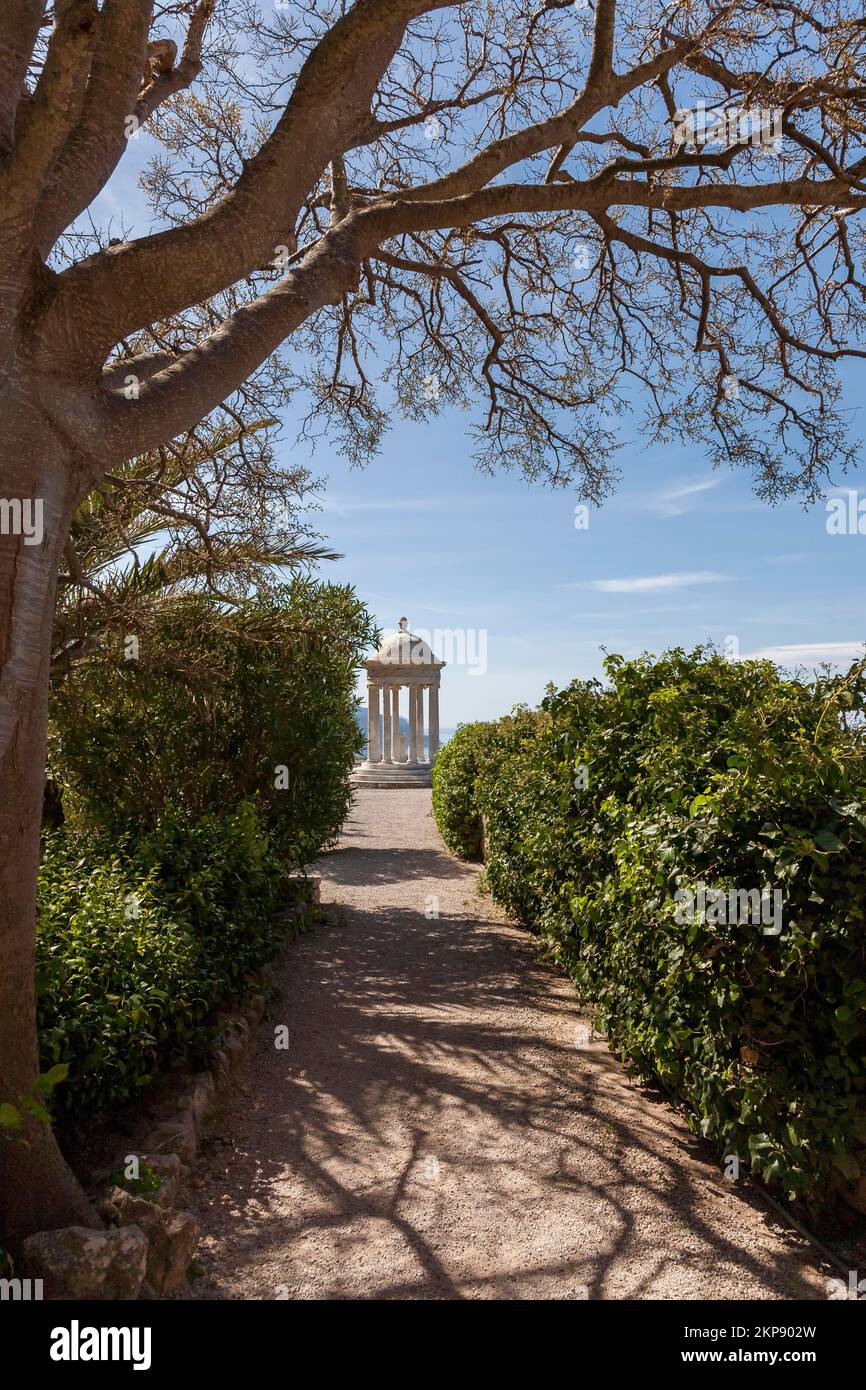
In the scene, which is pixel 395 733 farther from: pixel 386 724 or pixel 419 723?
pixel 419 723

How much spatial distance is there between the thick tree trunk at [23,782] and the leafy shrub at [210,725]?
15.4ft

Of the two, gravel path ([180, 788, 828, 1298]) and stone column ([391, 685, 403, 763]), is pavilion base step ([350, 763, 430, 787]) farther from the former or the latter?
gravel path ([180, 788, 828, 1298])

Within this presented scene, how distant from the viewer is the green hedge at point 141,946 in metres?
3.62

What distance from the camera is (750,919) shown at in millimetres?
3469

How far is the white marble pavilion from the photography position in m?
31.7

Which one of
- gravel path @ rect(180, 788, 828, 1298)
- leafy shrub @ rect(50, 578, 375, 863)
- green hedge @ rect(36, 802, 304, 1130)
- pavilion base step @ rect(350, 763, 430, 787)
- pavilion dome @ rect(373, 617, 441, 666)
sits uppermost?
pavilion dome @ rect(373, 617, 441, 666)

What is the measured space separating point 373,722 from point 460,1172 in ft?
93.7

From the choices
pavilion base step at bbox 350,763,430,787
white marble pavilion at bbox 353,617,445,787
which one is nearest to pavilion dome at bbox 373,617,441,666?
white marble pavilion at bbox 353,617,445,787

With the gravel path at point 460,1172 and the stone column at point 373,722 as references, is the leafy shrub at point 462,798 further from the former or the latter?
the stone column at point 373,722

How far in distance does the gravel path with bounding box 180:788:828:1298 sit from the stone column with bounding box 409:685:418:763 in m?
25.2

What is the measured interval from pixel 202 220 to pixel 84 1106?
383 centimetres

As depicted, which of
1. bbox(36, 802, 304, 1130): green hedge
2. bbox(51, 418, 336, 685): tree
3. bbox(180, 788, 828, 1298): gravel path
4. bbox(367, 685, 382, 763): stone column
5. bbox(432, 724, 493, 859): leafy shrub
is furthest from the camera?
bbox(367, 685, 382, 763): stone column
